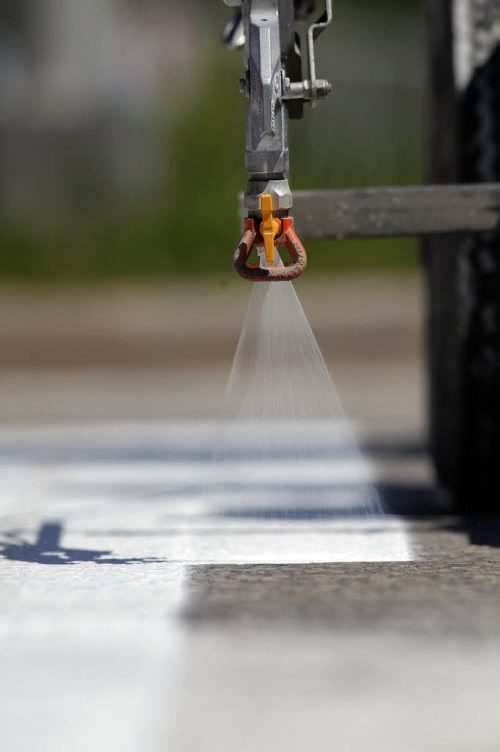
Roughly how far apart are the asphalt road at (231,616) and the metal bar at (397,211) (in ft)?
2.28

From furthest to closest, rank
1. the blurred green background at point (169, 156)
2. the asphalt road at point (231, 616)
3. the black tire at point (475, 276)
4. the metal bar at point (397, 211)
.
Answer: the blurred green background at point (169, 156), the black tire at point (475, 276), the metal bar at point (397, 211), the asphalt road at point (231, 616)

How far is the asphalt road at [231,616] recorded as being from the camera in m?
1.86

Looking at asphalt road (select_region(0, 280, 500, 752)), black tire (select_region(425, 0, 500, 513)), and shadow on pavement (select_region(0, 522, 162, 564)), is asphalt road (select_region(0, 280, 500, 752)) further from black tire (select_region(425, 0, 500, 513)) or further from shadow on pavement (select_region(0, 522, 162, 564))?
black tire (select_region(425, 0, 500, 513))

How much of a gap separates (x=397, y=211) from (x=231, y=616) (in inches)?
50.4

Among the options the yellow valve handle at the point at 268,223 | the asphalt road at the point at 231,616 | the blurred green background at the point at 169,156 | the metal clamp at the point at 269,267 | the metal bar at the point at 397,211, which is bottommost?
the asphalt road at the point at 231,616

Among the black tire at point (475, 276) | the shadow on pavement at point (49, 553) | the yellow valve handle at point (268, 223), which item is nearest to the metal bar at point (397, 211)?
the black tire at point (475, 276)

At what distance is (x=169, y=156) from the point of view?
17.8 metres

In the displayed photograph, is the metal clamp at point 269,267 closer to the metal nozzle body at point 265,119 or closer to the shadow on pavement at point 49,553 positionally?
the metal nozzle body at point 265,119

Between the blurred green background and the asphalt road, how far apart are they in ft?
37.0

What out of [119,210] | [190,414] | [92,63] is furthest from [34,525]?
[92,63]

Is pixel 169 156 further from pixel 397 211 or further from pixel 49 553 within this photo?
pixel 49 553


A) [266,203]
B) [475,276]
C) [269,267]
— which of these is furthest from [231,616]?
[475,276]

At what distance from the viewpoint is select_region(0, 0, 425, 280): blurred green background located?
53.5 ft

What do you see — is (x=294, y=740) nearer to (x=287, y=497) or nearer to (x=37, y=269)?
(x=287, y=497)
